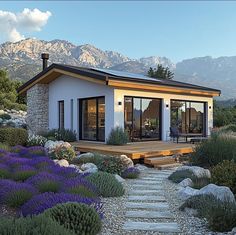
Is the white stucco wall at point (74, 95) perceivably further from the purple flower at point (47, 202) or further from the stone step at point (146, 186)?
the purple flower at point (47, 202)

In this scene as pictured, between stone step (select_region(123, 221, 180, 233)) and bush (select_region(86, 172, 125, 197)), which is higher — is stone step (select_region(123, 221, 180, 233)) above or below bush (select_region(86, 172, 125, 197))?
below

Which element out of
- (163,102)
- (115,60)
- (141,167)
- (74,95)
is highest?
(115,60)

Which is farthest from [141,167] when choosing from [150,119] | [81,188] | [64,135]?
[64,135]

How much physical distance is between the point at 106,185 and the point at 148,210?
1.11m

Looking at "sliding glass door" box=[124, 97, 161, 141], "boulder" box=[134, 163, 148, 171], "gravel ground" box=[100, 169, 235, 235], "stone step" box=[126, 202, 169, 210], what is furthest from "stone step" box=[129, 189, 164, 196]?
"sliding glass door" box=[124, 97, 161, 141]

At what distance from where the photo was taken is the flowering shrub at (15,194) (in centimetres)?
521

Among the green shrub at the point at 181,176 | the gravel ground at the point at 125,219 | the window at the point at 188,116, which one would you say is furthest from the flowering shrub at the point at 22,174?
the window at the point at 188,116

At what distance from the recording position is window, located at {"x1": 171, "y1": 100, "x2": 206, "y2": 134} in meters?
17.1

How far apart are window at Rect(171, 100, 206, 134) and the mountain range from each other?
82447mm

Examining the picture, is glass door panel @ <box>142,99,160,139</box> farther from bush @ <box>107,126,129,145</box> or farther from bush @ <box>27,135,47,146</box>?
bush @ <box>27,135,47,146</box>

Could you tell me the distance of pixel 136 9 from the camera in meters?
23.0

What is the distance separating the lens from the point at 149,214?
535cm

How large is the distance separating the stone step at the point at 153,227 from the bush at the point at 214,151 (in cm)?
483

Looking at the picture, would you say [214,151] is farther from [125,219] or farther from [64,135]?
[64,135]
